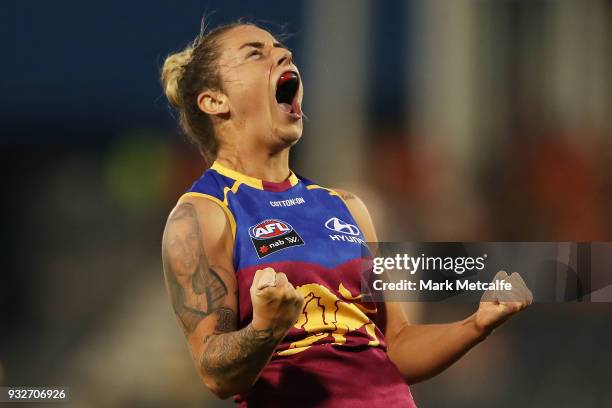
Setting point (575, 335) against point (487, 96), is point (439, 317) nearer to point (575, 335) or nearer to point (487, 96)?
point (575, 335)

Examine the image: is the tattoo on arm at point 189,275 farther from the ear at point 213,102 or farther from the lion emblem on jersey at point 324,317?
the ear at point 213,102

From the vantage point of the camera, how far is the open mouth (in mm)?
2271

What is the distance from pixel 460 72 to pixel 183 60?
2.40 metres

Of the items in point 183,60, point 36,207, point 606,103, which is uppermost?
point 183,60

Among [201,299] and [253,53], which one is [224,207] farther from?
[253,53]

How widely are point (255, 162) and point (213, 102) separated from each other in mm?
195

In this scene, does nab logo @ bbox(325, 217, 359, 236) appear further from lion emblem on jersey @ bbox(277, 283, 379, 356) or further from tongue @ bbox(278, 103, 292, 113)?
tongue @ bbox(278, 103, 292, 113)

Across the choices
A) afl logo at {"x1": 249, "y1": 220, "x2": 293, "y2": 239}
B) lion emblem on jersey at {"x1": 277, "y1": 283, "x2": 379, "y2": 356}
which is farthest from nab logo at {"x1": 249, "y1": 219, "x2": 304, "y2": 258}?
lion emblem on jersey at {"x1": 277, "y1": 283, "x2": 379, "y2": 356}

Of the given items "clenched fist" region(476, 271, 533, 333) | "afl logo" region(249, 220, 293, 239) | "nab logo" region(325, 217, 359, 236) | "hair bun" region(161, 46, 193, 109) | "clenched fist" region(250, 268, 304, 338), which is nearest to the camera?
"clenched fist" region(250, 268, 304, 338)

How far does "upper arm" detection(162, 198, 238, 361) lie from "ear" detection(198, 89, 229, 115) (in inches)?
13.0

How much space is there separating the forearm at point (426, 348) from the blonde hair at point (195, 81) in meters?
0.66

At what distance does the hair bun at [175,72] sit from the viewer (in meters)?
2.37

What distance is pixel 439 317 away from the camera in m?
3.94

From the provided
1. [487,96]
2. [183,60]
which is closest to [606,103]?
[487,96]
